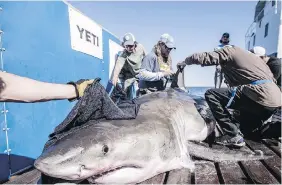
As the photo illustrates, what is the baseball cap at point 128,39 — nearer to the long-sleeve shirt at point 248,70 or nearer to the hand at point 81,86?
the long-sleeve shirt at point 248,70

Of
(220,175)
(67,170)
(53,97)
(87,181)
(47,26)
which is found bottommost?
(220,175)

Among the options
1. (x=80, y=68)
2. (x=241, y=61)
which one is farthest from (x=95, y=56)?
(x=241, y=61)

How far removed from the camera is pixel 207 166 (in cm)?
268

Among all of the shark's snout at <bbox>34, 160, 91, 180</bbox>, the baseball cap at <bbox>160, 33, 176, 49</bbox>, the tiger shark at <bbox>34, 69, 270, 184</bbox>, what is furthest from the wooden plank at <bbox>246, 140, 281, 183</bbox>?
the baseball cap at <bbox>160, 33, 176, 49</bbox>

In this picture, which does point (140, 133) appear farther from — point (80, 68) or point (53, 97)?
point (80, 68)

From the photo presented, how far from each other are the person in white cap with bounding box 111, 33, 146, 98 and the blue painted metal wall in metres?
1.23

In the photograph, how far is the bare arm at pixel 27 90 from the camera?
165 cm

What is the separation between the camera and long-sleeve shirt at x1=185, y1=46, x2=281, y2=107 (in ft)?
11.9

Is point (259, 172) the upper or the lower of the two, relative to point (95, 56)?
lower

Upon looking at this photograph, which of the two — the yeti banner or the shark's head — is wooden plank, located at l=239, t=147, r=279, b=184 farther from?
the yeti banner

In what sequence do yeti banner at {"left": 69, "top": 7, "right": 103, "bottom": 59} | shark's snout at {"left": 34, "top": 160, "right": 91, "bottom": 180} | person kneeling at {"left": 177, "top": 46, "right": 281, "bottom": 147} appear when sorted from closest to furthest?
shark's snout at {"left": 34, "top": 160, "right": 91, "bottom": 180} < person kneeling at {"left": 177, "top": 46, "right": 281, "bottom": 147} < yeti banner at {"left": 69, "top": 7, "right": 103, "bottom": 59}

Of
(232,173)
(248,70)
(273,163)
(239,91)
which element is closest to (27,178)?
(232,173)

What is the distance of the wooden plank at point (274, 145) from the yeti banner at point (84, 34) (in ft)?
11.5

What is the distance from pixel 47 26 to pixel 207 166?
2774mm
